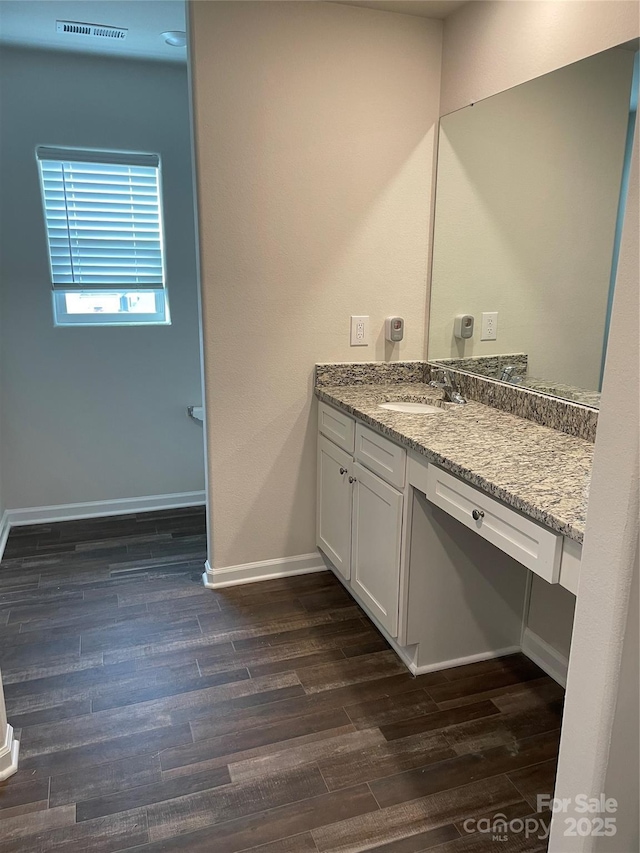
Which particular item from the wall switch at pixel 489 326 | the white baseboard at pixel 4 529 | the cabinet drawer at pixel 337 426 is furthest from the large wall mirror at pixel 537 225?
the white baseboard at pixel 4 529

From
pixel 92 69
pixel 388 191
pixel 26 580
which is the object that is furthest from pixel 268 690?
pixel 92 69

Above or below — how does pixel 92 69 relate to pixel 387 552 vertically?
above

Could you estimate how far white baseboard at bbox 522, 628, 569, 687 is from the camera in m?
2.26

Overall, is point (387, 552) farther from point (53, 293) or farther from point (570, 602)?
point (53, 293)

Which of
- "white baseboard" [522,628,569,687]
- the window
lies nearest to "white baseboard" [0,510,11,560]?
the window

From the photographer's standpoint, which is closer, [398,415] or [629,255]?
[629,255]

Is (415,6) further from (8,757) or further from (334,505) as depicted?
(8,757)

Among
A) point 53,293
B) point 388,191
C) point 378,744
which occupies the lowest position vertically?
point 378,744

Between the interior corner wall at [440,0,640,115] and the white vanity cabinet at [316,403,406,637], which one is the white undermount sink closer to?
the white vanity cabinet at [316,403,406,637]

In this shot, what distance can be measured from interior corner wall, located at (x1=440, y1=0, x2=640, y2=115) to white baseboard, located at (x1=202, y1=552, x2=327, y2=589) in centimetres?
216

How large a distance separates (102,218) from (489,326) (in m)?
2.26

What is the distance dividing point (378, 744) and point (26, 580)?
1.90 m

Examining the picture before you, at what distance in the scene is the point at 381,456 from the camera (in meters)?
2.33

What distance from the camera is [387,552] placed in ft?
7.66
